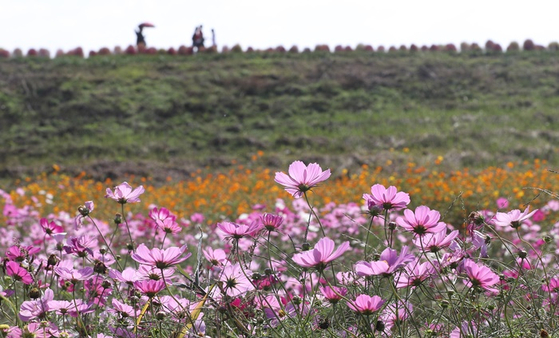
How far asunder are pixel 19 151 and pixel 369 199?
13050mm

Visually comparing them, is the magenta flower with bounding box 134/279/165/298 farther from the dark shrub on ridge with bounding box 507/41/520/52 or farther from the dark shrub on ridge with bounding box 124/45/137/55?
the dark shrub on ridge with bounding box 507/41/520/52

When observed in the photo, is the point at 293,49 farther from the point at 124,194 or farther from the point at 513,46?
the point at 124,194

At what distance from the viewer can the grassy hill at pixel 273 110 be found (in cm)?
1111

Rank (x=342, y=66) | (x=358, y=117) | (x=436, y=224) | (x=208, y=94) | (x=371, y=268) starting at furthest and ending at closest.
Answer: (x=342, y=66) → (x=208, y=94) → (x=358, y=117) → (x=436, y=224) → (x=371, y=268)

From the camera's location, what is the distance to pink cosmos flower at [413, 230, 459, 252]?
0.94 m

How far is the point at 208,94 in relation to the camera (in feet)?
53.9

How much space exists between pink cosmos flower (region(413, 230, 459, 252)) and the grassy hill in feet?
26.9

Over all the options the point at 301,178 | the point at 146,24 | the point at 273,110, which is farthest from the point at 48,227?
the point at 146,24

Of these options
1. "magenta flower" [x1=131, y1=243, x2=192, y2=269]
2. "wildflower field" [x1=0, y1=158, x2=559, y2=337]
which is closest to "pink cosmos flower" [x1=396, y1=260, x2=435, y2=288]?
"wildflower field" [x1=0, y1=158, x2=559, y2=337]

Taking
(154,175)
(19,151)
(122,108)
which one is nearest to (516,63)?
(122,108)

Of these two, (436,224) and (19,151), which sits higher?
(436,224)

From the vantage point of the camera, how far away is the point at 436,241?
98 centimetres

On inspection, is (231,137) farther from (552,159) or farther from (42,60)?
(42,60)

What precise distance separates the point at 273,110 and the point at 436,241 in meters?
14.5
